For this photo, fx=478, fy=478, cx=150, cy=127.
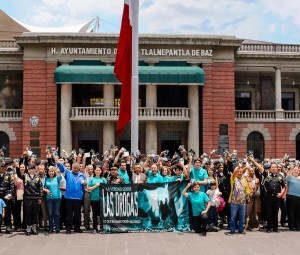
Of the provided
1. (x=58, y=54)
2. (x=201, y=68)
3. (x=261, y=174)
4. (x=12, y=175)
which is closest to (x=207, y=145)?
(x=201, y=68)

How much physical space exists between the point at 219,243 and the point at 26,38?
24348mm

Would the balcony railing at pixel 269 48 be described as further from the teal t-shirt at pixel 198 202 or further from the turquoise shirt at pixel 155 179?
the teal t-shirt at pixel 198 202

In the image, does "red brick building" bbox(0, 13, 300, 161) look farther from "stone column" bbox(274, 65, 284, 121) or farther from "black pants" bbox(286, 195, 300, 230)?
"black pants" bbox(286, 195, 300, 230)

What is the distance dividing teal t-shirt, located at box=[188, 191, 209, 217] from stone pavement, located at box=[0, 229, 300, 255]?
65 centimetres

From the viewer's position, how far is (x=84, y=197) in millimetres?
13688

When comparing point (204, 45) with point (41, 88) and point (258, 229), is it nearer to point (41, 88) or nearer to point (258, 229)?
point (41, 88)

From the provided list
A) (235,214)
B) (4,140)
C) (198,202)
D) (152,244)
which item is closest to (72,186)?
(152,244)

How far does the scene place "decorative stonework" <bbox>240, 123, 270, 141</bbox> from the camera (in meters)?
34.5

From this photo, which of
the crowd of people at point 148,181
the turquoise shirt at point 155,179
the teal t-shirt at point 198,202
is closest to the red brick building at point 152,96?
the crowd of people at point 148,181

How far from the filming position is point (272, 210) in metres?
13.7

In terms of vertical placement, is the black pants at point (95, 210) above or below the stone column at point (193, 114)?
below

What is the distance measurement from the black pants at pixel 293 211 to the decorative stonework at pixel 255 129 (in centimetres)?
2073

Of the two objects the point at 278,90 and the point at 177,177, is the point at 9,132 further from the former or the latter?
the point at 177,177

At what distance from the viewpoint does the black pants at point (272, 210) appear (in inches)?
535
